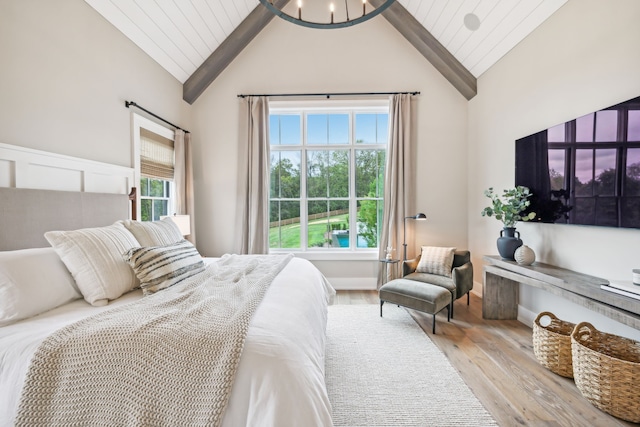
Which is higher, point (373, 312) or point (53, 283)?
point (53, 283)

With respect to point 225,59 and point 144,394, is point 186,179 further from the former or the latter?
point 144,394

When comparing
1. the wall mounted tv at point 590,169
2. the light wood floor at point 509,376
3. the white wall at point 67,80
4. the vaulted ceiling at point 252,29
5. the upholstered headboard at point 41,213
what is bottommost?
the light wood floor at point 509,376

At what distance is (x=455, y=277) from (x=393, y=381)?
4.93 feet

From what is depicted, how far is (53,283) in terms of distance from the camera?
1.45m

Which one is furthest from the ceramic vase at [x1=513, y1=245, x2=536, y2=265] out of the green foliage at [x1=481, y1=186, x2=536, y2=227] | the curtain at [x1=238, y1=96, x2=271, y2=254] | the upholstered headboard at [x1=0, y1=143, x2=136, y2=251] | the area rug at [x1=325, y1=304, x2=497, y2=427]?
the upholstered headboard at [x1=0, y1=143, x2=136, y2=251]

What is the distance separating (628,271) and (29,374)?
3258mm

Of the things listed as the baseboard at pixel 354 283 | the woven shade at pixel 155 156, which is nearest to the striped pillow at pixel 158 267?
the woven shade at pixel 155 156

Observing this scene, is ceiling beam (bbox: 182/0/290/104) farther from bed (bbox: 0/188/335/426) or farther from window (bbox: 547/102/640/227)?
window (bbox: 547/102/640/227)

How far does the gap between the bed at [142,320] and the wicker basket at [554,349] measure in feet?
5.56

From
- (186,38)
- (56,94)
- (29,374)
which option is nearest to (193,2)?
(186,38)

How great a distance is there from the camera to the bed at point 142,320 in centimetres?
97

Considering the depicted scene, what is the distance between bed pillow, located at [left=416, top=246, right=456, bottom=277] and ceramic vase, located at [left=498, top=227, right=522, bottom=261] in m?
0.56

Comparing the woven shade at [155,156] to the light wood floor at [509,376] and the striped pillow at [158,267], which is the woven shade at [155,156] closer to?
the striped pillow at [158,267]

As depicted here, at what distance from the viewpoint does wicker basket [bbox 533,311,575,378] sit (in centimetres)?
202
